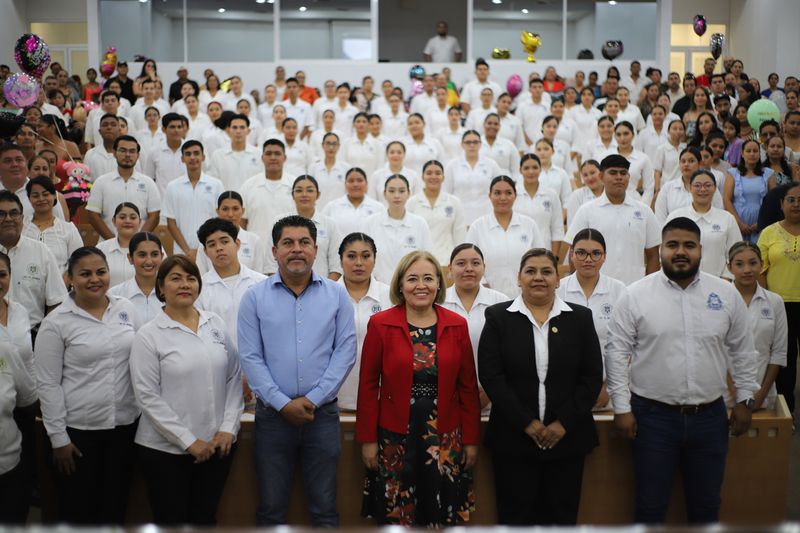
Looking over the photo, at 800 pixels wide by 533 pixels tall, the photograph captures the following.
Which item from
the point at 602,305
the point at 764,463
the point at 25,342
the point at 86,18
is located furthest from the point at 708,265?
the point at 86,18

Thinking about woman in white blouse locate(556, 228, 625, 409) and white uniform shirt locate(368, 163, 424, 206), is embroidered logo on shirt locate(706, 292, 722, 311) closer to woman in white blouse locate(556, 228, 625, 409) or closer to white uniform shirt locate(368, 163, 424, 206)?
woman in white blouse locate(556, 228, 625, 409)

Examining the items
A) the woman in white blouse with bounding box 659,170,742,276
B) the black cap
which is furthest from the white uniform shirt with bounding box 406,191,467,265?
the woman in white blouse with bounding box 659,170,742,276

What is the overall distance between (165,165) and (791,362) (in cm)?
638

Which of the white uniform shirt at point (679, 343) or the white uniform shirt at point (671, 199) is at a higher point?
the white uniform shirt at point (671, 199)

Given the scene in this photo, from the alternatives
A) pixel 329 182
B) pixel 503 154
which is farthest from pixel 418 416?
pixel 503 154

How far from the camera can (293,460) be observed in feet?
13.2

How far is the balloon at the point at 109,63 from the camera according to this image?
15836 millimetres

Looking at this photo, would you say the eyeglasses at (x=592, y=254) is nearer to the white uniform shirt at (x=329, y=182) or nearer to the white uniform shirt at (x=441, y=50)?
the white uniform shirt at (x=329, y=182)

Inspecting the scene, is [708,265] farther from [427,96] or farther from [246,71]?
[246,71]

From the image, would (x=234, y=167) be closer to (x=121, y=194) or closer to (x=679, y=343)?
(x=121, y=194)

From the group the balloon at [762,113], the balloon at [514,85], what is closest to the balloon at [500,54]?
the balloon at [514,85]

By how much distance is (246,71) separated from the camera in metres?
17.7

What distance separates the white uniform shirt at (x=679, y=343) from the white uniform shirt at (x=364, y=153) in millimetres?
6622

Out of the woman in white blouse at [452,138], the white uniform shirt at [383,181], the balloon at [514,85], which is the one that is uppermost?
the balloon at [514,85]
